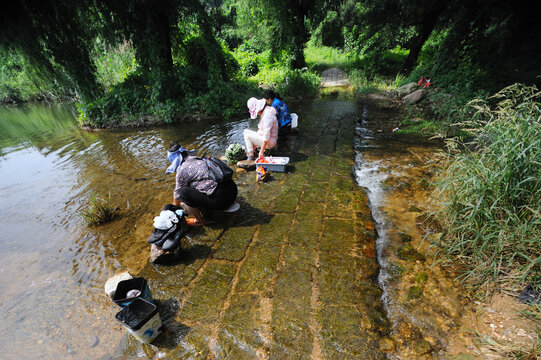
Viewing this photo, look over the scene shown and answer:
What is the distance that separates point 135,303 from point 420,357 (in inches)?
99.4

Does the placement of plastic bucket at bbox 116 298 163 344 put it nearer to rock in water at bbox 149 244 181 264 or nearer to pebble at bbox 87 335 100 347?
pebble at bbox 87 335 100 347

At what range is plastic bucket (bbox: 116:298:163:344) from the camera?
196cm

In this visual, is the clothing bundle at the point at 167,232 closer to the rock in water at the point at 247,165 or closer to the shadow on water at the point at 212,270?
the shadow on water at the point at 212,270

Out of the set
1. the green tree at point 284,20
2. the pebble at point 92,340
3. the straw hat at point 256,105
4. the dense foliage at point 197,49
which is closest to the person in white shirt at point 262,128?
the straw hat at point 256,105

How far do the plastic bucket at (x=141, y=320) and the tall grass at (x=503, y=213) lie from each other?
3.03 meters

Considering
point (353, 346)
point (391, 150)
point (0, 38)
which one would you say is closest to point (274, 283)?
point (353, 346)

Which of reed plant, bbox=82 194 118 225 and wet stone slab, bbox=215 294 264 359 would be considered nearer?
wet stone slab, bbox=215 294 264 359

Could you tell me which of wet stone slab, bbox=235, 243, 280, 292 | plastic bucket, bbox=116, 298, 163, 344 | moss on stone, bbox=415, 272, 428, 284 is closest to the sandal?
wet stone slab, bbox=235, 243, 280, 292

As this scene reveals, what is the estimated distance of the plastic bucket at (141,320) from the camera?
1.96 m

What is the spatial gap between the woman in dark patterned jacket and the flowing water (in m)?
0.46

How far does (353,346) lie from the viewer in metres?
1.97

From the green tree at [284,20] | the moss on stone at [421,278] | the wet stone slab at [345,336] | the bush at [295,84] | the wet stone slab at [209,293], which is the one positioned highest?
the green tree at [284,20]

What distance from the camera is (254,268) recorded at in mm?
2787

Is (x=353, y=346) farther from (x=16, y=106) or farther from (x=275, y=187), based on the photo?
(x=16, y=106)
